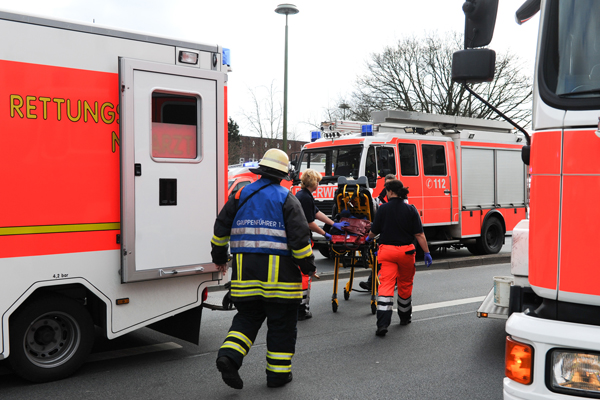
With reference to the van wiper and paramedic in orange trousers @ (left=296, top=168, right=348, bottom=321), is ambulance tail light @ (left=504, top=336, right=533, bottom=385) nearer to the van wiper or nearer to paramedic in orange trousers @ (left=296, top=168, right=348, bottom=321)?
the van wiper

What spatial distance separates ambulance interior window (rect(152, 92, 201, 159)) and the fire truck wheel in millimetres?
1485

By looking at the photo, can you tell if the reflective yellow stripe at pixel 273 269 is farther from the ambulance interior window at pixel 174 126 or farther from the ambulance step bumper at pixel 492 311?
the ambulance step bumper at pixel 492 311

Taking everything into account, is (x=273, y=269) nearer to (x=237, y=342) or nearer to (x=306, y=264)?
(x=306, y=264)

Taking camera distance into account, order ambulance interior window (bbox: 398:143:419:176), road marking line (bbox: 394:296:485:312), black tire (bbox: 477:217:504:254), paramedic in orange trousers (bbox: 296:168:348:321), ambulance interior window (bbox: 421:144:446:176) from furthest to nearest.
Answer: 1. black tire (bbox: 477:217:504:254)
2. ambulance interior window (bbox: 421:144:446:176)
3. ambulance interior window (bbox: 398:143:419:176)
4. road marking line (bbox: 394:296:485:312)
5. paramedic in orange trousers (bbox: 296:168:348:321)

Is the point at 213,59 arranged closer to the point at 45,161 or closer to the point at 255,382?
the point at 45,161

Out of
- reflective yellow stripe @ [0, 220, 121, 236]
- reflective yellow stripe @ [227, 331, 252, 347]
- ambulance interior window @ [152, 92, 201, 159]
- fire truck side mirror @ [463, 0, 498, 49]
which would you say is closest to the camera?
fire truck side mirror @ [463, 0, 498, 49]

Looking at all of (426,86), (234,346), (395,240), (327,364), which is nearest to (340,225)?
(395,240)

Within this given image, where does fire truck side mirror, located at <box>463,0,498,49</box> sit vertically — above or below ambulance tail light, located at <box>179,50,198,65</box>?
below

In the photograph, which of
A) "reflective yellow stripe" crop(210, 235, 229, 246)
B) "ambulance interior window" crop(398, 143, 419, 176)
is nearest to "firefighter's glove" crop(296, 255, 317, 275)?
"reflective yellow stripe" crop(210, 235, 229, 246)

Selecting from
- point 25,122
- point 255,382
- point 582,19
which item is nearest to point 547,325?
point 582,19

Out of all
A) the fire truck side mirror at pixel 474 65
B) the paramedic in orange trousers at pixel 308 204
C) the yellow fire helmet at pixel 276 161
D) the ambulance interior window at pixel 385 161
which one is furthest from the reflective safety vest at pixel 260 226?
the ambulance interior window at pixel 385 161

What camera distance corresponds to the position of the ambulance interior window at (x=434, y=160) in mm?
12016

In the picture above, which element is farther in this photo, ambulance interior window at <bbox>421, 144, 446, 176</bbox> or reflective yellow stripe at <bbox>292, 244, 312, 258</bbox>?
ambulance interior window at <bbox>421, 144, 446, 176</bbox>

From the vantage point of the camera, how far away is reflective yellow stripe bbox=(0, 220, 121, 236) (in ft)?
14.0
